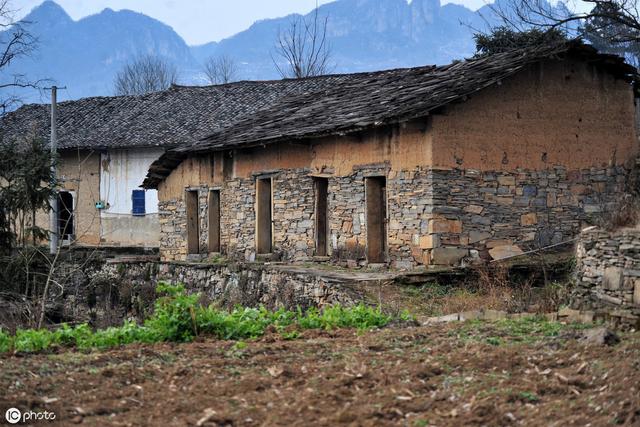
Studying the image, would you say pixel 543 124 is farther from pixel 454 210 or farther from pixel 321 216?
pixel 321 216

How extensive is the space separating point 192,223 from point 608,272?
46.5 ft

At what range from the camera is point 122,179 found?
1398 inches

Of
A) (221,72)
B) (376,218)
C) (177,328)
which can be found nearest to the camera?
(177,328)

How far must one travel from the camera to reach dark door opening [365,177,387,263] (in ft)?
60.5

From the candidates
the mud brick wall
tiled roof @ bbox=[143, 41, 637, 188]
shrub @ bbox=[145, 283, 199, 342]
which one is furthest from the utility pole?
the mud brick wall

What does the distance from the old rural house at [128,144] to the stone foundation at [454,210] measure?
→ 13952 mm

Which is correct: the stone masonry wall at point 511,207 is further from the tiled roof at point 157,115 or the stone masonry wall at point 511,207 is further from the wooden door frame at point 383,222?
the tiled roof at point 157,115

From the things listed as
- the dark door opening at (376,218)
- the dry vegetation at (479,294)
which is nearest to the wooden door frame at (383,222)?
the dark door opening at (376,218)

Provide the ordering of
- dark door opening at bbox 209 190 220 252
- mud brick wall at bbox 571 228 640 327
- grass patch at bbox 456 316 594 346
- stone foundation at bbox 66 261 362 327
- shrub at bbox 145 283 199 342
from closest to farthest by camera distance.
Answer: grass patch at bbox 456 316 594 346, shrub at bbox 145 283 199 342, mud brick wall at bbox 571 228 640 327, stone foundation at bbox 66 261 362 327, dark door opening at bbox 209 190 220 252

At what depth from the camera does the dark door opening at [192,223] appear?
79.5 ft

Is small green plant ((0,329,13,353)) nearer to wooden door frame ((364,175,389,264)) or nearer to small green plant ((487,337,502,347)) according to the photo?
small green plant ((487,337,502,347))

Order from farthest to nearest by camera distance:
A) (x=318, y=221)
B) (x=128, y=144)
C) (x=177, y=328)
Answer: (x=128, y=144) < (x=318, y=221) < (x=177, y=328)

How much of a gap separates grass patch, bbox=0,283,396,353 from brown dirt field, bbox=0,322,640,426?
484 mm

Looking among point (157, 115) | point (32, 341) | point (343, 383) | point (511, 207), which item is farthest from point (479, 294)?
point (157, 115)
